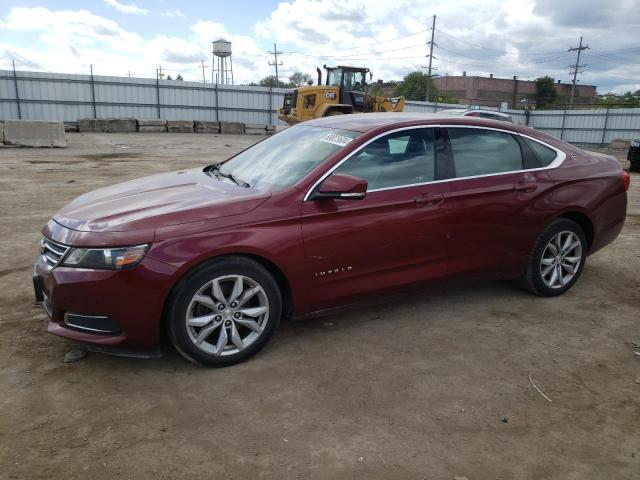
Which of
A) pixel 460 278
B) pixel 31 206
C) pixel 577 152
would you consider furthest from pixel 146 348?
pixel 31 206

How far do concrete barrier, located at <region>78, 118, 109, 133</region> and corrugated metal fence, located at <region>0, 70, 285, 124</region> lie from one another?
4355mm

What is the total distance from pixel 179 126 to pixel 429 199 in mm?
26606

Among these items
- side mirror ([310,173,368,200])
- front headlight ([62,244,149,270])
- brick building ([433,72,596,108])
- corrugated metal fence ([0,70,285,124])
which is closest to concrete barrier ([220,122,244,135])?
corrugated metal fence ([0,70,285,124])

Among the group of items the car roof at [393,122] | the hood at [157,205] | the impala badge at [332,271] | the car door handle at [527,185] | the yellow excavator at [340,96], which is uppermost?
the yellow excavator at [340,96]

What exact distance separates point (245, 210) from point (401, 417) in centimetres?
157

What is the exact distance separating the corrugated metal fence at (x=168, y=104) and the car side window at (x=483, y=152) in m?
30.1

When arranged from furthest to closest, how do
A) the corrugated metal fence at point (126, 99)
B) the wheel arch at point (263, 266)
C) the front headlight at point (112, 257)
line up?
the corrugated metal fence at point (126, 99)
the wheel arch at point (263, 266)
the front headlight at point (112, 257)

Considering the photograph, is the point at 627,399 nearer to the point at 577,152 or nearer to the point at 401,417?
the point at 401,417

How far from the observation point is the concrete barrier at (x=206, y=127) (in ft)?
95.2

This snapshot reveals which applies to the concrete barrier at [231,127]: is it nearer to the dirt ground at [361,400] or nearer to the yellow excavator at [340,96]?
the yellow excavator at [340,96]

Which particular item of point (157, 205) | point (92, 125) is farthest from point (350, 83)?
point (157, 205)

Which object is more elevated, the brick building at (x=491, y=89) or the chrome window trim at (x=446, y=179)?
the brick building at (x=491, y=89)

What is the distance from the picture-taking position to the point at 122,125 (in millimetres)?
26922

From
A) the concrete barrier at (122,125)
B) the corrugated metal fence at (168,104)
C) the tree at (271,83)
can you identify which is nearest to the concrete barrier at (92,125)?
the concrete barrier at (122,125)
